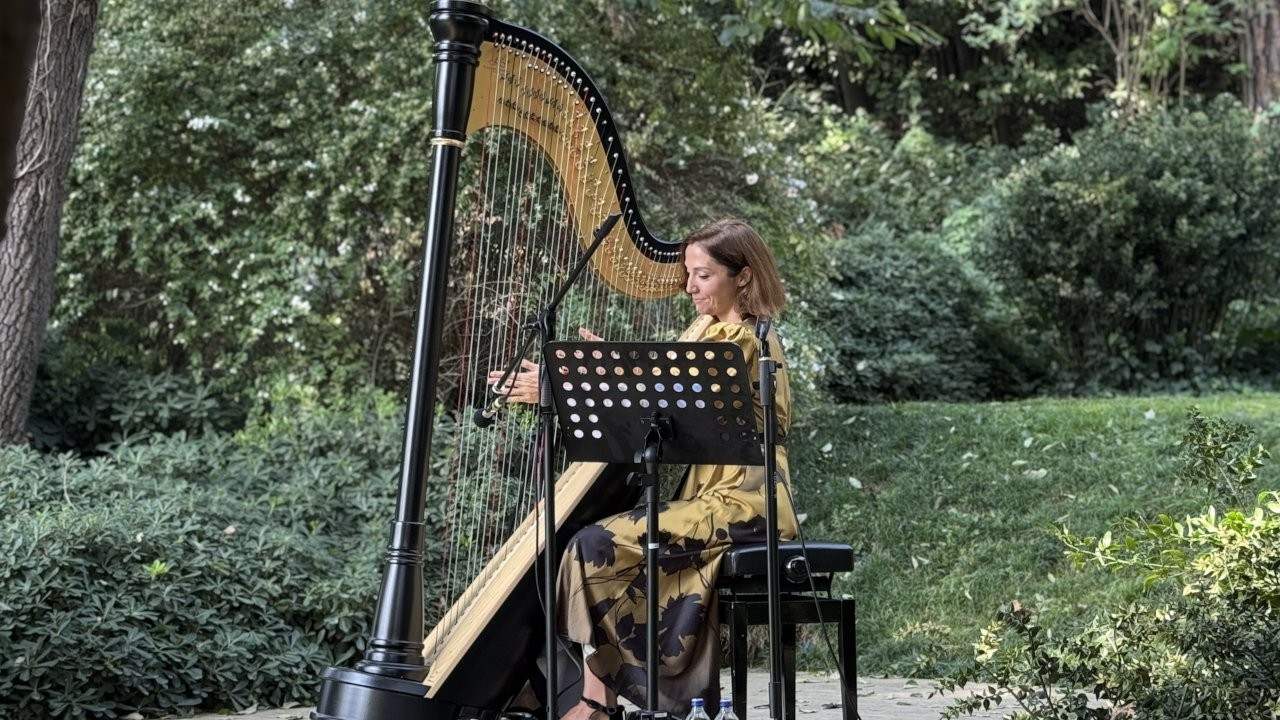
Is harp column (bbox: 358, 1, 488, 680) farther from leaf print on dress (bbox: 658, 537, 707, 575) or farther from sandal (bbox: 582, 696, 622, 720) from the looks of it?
leaf print on dress (bbox: 658, 537, 707, 575)

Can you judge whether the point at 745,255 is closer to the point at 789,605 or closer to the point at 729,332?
the point at 729,332

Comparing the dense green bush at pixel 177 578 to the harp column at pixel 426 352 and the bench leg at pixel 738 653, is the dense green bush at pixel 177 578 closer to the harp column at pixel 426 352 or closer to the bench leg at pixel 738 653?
the harp column at pixel 426 352

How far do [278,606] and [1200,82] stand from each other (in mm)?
12144

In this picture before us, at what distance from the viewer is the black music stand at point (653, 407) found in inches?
122

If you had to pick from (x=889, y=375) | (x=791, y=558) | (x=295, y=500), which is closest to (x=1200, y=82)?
(x=889, y=375)

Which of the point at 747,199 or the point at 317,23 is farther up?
the point at 317,23

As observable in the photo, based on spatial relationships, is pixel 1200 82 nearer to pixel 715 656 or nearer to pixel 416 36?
pixel 416 36

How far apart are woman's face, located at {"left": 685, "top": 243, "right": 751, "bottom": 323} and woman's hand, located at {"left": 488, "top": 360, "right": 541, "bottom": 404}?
2.10ft

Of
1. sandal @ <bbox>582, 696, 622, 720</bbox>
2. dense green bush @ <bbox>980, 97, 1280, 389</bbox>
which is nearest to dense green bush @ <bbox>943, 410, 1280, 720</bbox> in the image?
sandal @ <bbox>582, 696, 622, 720</bbox>

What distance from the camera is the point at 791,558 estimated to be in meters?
3.70

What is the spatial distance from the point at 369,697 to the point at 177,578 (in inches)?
87.0

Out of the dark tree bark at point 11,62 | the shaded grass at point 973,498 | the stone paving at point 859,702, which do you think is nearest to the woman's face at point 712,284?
the stone paving at point 859,702

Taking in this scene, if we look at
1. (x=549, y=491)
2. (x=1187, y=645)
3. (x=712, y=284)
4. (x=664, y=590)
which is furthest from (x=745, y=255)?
(x=1187, y=645)

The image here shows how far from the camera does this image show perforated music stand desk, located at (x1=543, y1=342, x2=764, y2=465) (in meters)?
3.10
